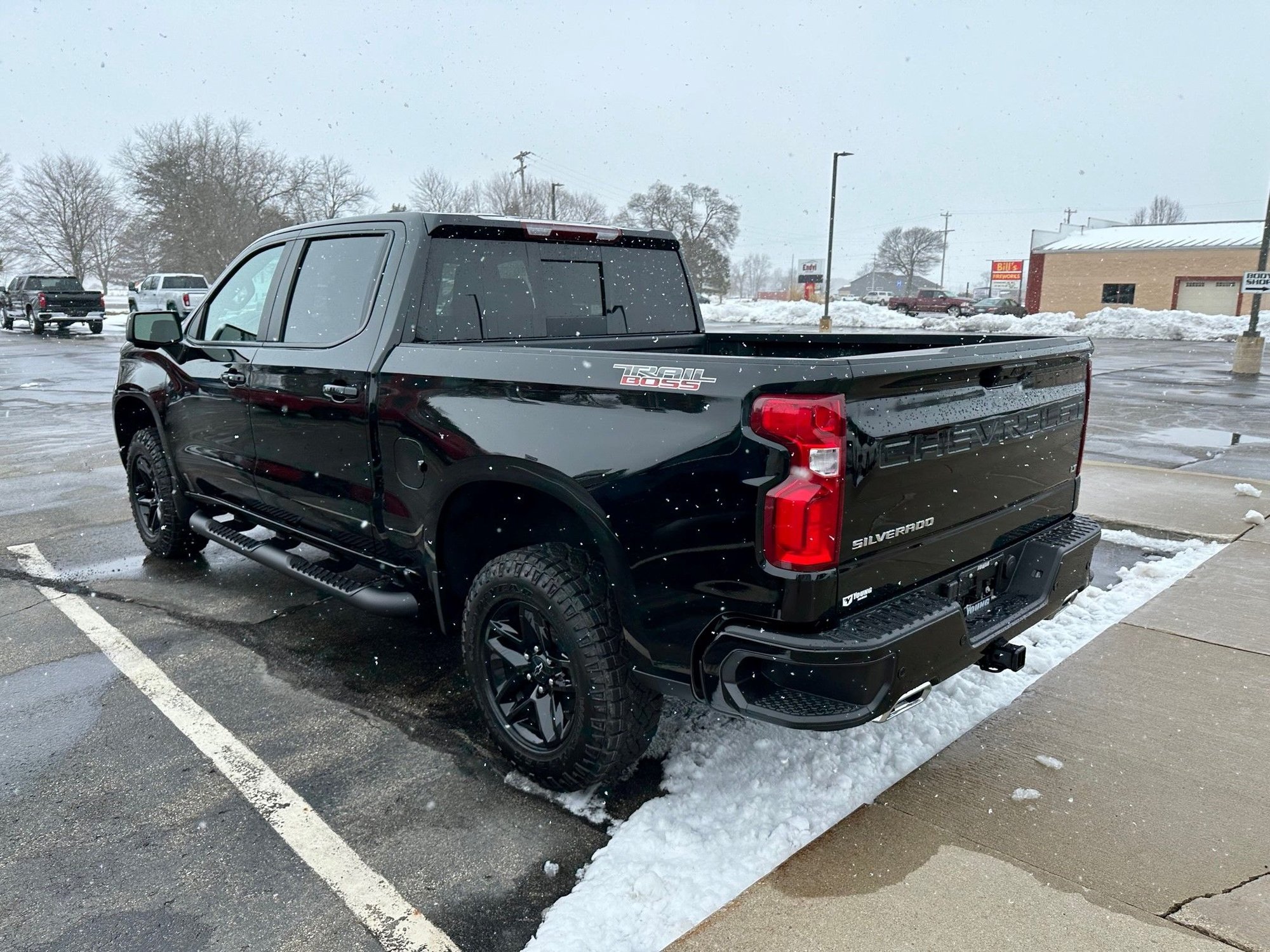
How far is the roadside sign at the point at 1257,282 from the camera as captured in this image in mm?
18359

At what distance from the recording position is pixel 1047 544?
130 inches

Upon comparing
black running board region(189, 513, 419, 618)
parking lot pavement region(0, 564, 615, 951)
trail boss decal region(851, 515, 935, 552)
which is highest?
trail boss decal region(851, 515, 935, 552)

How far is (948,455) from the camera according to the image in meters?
2.74

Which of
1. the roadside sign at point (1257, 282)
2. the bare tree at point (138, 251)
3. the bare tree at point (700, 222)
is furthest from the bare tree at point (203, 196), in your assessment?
the roadside sign at point (1257, 282)

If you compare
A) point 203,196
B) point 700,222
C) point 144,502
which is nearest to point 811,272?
point 700,222

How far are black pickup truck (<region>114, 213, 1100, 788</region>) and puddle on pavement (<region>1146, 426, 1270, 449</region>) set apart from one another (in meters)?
7.84

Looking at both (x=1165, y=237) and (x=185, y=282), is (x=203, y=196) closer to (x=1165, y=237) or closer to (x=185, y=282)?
(x=185, y=282)

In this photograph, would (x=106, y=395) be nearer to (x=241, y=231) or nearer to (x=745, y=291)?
(x=241, y=231)

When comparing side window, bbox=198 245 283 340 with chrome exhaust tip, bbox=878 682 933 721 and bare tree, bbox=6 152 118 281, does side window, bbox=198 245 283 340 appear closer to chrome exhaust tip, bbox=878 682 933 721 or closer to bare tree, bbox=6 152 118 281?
chrome exhaust tip, bbox=878 682 933 721

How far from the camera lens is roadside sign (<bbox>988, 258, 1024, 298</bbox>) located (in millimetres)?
72938

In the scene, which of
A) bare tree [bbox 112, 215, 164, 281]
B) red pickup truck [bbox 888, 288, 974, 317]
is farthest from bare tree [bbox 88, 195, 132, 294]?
red pickup truck [bbox 888, 288, 974, 317]

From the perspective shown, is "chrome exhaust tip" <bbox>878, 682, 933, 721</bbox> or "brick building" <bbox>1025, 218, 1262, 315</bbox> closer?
"chrome exhaust tip" <bbox>878, 682, 933, 721</bbox>

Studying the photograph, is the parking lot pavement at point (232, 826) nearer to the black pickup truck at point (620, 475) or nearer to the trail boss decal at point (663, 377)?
the black pickup truck at point (620, 475)

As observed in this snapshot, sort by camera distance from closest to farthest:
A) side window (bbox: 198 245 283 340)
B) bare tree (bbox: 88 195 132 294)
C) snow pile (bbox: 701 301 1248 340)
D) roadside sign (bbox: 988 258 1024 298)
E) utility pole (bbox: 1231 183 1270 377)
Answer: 1. side window (bbox: 198 245 283 340)
2. utility pole (bbox: 1231 183 1270 377)
3. snow pile (bbox: 701 301 1248 340)
4. bare tree (bbox: 88 195 132 294)
5. roadside sign (bbox: 988 258 1024 298)
